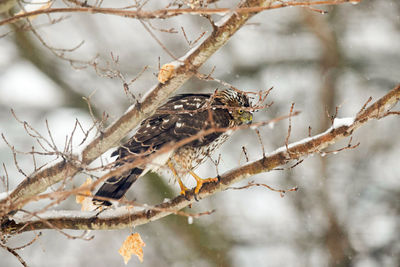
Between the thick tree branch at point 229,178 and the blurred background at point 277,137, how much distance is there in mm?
4530

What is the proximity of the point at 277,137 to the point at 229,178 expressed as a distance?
19.1 feet

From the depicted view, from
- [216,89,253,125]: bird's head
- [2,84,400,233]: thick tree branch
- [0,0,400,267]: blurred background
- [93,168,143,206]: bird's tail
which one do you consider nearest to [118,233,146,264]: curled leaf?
[2,84,400,233]: thick tree branch

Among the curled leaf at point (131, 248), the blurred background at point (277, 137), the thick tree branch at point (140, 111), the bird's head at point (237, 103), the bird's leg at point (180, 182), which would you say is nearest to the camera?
the thick tree branch at point (140, 111)

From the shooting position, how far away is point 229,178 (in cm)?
405

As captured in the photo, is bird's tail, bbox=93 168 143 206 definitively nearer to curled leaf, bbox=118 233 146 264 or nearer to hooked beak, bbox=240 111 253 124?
curled leaf, bbox=118 233 146 264

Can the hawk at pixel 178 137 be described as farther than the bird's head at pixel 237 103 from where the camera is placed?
No

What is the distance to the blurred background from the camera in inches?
373

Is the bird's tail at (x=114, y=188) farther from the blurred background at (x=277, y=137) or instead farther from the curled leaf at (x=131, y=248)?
the blurred background at (x=277, y=137)

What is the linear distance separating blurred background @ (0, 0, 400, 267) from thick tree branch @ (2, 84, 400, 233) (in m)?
4.53

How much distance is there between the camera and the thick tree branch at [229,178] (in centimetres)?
346

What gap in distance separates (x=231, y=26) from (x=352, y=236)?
7531 millimetres

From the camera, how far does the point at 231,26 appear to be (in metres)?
3.38

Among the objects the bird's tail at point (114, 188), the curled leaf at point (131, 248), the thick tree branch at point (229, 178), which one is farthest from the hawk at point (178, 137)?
the curled leaf at point (131, 248)

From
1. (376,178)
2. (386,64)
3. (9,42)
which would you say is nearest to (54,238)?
(9,42)
